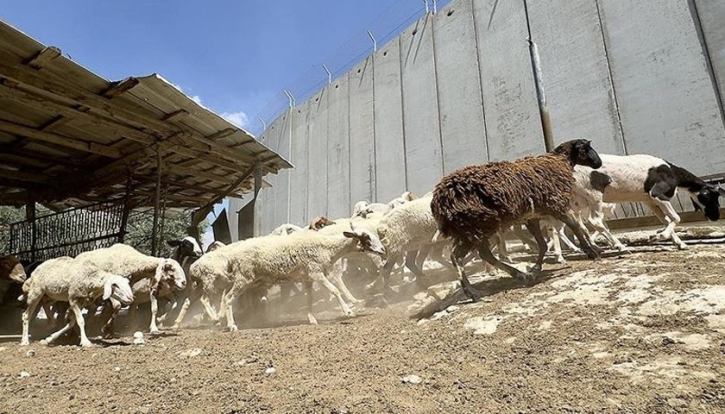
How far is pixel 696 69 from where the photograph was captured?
324 inches

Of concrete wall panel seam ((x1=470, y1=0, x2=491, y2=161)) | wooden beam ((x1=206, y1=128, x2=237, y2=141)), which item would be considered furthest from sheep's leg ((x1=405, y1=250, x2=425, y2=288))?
concrete wall panel seam ((x1=470, y1=0, x2=491, y2=161))

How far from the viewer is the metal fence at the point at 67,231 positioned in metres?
11.4

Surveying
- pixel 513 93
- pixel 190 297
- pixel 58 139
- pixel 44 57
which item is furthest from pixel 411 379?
pixel 513 93

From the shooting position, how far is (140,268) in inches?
285

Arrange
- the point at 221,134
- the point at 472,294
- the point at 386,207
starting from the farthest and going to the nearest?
the point at 386,207 < the point at 221,134 < the point at 472,294

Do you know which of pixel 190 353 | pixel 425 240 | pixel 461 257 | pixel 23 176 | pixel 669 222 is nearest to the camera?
pixel 190 353

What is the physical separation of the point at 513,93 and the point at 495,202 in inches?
321

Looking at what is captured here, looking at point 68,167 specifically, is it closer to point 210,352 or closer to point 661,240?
point 210,352

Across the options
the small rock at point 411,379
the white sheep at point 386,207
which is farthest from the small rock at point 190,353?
the white sheep at point 386,207

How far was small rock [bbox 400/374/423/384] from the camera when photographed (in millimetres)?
3041

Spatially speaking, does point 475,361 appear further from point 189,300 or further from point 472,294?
point 189,300

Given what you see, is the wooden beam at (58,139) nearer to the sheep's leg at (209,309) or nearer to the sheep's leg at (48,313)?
the sheep's leg at (48,313)

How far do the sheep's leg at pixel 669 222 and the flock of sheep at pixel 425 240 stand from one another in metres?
0.02

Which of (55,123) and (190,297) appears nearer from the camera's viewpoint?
(55,123)
